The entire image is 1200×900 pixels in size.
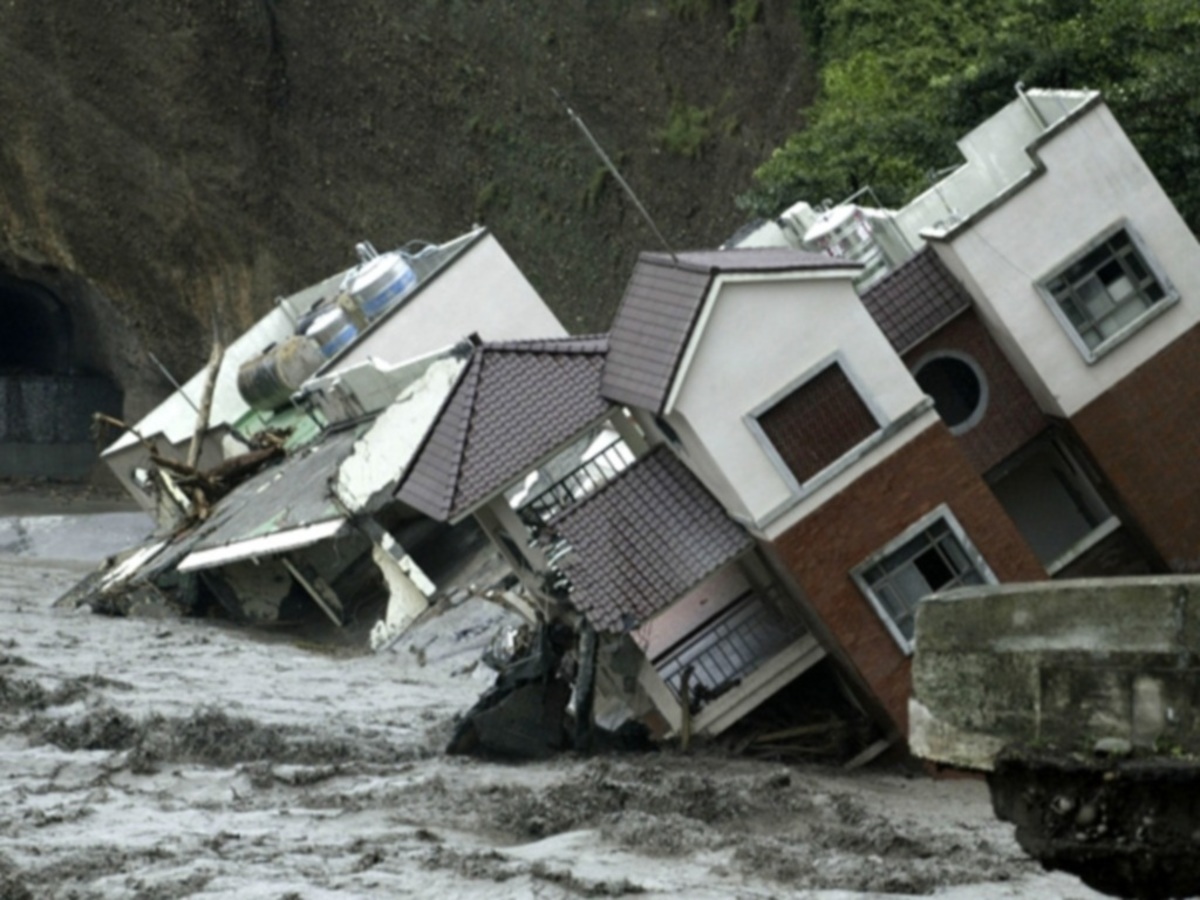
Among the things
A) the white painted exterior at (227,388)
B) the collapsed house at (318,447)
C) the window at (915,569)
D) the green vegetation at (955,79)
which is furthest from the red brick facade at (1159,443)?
the white painted exterior at (227,388)

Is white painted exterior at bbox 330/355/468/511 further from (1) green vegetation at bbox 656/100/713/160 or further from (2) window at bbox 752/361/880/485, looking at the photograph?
(1) green vegetation at bbox 656/100/713/160

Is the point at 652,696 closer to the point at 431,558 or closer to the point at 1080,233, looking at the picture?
the point at 1080,233

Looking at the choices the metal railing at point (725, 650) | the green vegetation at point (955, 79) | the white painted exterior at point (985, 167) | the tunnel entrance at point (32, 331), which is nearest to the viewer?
the metal railing at point (725, 650)

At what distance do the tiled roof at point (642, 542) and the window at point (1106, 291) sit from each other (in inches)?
161

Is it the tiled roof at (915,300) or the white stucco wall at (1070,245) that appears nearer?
the white stucco wall at (1070,245)

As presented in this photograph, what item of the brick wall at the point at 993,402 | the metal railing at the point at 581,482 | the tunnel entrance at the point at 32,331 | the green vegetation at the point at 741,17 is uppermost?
the tunnel entrance at the point at 32,331

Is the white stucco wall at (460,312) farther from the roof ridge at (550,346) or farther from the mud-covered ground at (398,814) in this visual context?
the roof ridge at (550,346)

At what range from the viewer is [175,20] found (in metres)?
59.7

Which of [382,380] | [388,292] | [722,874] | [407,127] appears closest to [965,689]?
[722,874]

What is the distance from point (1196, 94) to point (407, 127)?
103 feet

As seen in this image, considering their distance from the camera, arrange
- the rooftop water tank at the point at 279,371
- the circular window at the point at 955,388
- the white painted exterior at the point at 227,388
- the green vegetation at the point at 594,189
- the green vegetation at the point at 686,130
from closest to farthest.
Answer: the circular window at the point at 955,388 → the rooftop water tank at the point at 279,371 → the white painted exterior at the point at 227,388 → the green vegetation at the point at 686,130 → the green vegetation at the point at 594,189

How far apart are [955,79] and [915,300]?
34.7 ft

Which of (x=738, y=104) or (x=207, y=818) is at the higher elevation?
(x=738, y=104)

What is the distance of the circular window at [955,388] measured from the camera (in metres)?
25.9
